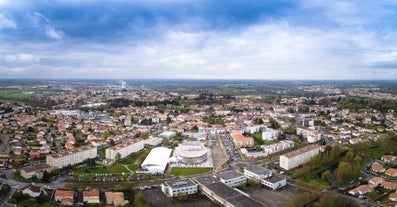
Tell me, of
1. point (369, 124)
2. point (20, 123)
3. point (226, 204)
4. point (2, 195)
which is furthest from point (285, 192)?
point (20, 123)

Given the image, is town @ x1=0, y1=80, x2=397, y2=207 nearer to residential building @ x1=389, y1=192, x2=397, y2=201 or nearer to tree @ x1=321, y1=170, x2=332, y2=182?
tree @ x1=321, y1=170, x2=332, y2=182

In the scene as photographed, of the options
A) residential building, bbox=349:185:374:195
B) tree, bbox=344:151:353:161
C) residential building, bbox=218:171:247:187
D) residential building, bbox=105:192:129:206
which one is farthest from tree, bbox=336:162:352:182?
residential building, bbox=105:192:129:206

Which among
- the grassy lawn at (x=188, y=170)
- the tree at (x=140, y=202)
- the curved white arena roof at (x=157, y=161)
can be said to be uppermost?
the tree at (x=140, y=202)

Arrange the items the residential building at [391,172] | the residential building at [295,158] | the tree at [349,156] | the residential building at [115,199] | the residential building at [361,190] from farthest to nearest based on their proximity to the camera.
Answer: the tree at [349,156] < the residential building at [295,158] < the residential building at [391,172] < the residential building at [361,190] < the residential building at [115,199]

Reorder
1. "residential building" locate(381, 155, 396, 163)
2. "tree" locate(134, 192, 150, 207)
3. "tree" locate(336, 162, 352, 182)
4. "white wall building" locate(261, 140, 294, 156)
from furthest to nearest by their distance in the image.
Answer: "white wall building" locate(261, 140, 294, 156) → "residential building" locate(381, 155, 396, 163) → "tree" locate(336, 162, 352, 182) → "tree" locate(134, 192, 150, 207)

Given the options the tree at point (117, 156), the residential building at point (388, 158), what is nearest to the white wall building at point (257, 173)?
the tree at point (117, 156)

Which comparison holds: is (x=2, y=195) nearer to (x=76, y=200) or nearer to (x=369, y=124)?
(x=76, y=200)

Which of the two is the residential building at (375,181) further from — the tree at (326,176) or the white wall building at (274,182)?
the white wall building at (274,182)
